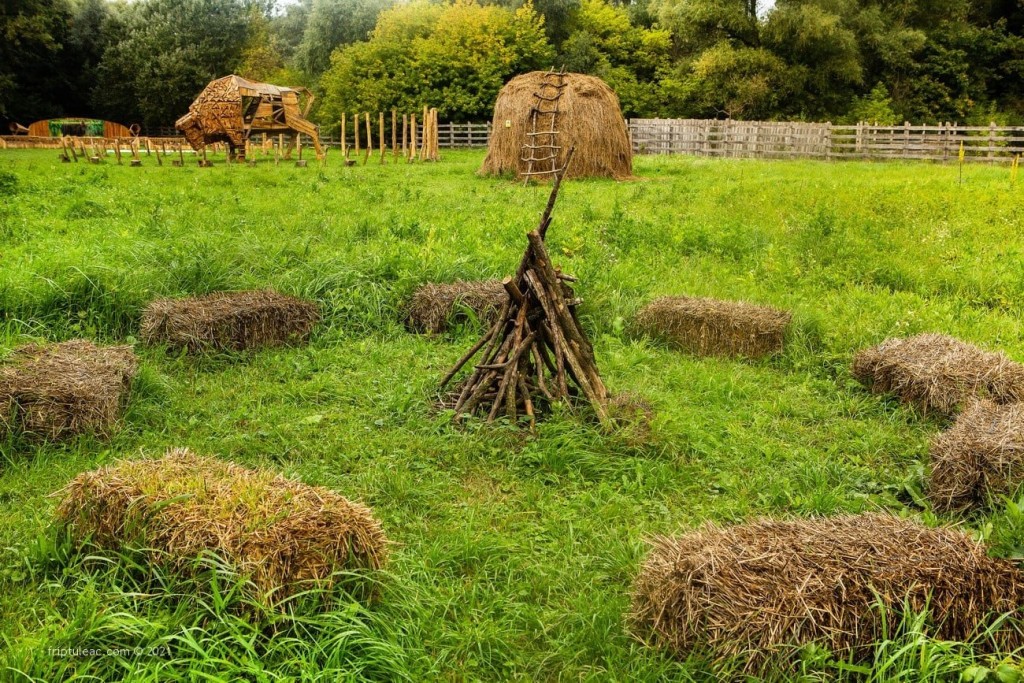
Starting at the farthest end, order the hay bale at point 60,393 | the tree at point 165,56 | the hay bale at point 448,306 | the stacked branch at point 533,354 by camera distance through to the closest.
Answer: the tree at point 165,56, the hay bale at point 448,306, the stacked branch at point 533,354, the hay bale at point 60,393

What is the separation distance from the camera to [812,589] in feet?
9.92

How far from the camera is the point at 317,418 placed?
5.80 meters

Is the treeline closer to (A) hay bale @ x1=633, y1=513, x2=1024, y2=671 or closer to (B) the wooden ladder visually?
(B) the wooden ladder

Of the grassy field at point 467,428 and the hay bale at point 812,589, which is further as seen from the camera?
the grassy field at point 467,428

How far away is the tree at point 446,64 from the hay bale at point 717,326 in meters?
31.2

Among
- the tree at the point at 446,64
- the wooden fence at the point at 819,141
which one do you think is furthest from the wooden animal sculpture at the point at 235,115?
the wooden fence at the point at 819,141

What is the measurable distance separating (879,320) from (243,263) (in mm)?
6534


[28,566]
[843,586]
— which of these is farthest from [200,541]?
[843,586]

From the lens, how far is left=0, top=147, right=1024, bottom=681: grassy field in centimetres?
318

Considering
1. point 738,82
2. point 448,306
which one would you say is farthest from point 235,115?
point 738,82

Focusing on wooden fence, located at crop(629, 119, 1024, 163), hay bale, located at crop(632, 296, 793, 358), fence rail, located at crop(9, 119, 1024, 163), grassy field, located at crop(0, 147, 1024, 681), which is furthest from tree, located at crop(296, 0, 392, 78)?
hay bale, located at crop(632, 296, 793, 358)

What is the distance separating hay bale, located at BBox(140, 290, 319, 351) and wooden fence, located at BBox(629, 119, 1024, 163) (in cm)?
2373

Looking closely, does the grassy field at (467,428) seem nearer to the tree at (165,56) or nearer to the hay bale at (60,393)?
the hay bale at (60,393)

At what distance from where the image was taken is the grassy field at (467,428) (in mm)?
3182
